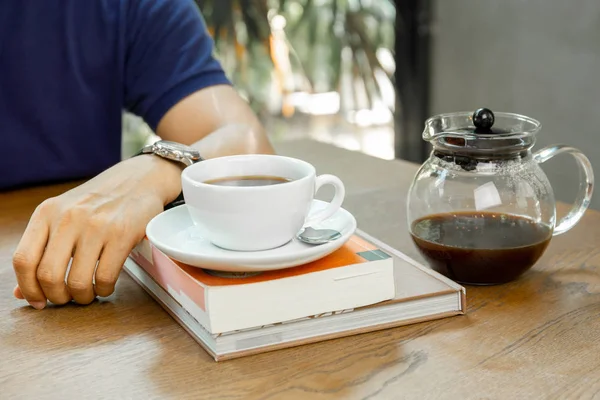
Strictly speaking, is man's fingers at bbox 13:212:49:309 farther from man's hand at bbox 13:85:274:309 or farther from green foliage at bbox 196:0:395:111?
green foliage at bbox 196:0:395:111

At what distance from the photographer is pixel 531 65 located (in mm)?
2746

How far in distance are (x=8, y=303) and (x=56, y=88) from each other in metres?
0.84

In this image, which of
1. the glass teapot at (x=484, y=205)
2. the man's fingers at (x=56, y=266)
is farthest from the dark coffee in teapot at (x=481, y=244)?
the man's fingers at (x=56, y=266)

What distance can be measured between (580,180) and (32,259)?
2.06ft

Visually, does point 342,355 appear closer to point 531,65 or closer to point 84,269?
point 84,269

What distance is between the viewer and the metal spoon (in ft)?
2.47

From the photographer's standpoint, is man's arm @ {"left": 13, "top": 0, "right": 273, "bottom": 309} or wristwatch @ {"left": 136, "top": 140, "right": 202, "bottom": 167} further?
wristwatch @ {"left": 136, "top": 140, "right": 202, "bottom": 167}

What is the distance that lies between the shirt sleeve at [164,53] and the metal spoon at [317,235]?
81 centimetres

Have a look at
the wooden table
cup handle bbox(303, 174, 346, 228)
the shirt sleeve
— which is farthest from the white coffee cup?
the shirt sleeve

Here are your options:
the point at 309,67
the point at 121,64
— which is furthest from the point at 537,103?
the point at 121,64

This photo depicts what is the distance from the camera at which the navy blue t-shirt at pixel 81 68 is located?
59.9 inches

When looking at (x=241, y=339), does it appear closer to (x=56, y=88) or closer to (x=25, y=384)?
(x=25, y=384)

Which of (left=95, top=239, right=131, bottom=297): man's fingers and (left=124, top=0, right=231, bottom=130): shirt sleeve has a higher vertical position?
(left=124, top=0, right=231, bottom=130): shirt sleeve

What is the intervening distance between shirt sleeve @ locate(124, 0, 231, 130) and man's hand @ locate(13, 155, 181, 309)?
0.66m
